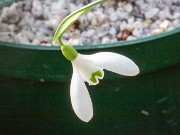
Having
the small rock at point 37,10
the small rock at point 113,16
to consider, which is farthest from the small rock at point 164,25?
the small rock at point 37,10

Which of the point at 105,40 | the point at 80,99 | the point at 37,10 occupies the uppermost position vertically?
the point at 37,10

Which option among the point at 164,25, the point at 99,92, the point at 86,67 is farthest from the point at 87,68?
the point at 164,25

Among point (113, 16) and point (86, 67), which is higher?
point (113, 16)

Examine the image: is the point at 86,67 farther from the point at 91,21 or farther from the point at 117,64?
the point at 91,21

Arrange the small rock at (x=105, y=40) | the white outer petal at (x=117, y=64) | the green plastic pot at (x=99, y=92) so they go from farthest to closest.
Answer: the small rock at (x=105, y=40) < the green plastic pot at (x=99, y=92) < the white outer petal at (x=117, y=64)

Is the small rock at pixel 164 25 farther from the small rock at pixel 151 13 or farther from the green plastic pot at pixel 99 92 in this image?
the green plastic pot at pixel 99 92

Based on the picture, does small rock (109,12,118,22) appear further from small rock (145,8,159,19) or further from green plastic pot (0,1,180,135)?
green plastic pot (0,1,180,135)

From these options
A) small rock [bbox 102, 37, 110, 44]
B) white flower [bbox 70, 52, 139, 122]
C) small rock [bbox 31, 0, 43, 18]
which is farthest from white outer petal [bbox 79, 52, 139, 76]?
small rock [bbox 31, 0, 43, 18]
